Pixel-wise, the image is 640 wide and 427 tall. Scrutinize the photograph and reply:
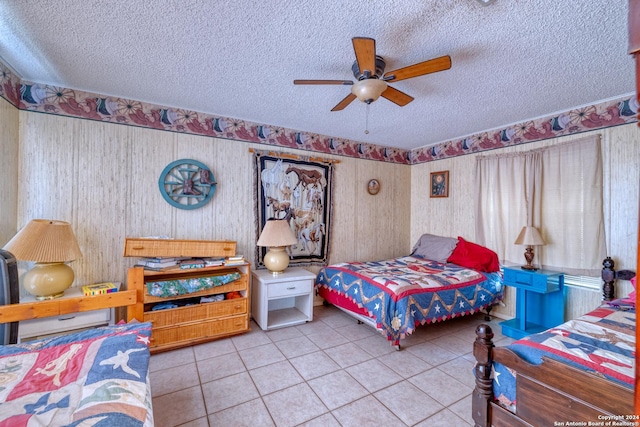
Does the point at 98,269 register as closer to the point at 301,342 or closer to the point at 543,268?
the point at 301,342

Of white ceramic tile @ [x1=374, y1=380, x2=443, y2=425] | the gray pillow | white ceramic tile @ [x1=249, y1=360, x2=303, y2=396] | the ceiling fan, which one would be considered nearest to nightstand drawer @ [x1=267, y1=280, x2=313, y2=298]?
white ceramic tile @ [x1=249, y1=360, x2=303, y2=396]

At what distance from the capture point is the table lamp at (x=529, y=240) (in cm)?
284

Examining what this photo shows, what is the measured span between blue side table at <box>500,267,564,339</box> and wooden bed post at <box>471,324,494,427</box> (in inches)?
74.0

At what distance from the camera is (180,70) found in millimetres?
2123

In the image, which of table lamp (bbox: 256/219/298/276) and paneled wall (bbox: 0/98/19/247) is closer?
paneled wall (bbox: 0/98/19/247)

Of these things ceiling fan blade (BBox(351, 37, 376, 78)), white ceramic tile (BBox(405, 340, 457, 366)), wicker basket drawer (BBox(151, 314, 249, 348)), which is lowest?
white ceramic tile (BBox(405, 340, 457, 366))

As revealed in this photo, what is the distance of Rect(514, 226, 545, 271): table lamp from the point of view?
9.33ft

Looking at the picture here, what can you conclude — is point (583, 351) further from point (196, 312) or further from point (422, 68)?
point (196, 312)

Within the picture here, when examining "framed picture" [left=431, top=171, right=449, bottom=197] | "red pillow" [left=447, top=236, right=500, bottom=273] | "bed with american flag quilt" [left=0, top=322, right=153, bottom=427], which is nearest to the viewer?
"bed with american flag quilt" [left=0, top=322, right=153, bottom=427]

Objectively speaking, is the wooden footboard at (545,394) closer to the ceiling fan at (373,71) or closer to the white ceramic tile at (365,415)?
the white ceramic tile at (365,415)

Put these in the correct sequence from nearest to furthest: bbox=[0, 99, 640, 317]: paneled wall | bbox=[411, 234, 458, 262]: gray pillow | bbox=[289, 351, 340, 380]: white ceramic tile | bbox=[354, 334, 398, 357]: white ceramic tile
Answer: bbox=[289, 351, 340, 380]: white ceramic tile < bbox=[0, 99, 640, 317]: paneled wall < bbox=[354, 334, 398, 357]: white ceramic tile < bbox=[411, 234, 458, 262]: gray pillow

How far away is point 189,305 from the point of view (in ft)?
8.36

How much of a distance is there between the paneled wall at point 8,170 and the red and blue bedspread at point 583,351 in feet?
11.6

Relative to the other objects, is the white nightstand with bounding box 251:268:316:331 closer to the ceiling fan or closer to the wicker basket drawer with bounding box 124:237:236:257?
the wicker basket drawer with bounding box 124:237:236:257
